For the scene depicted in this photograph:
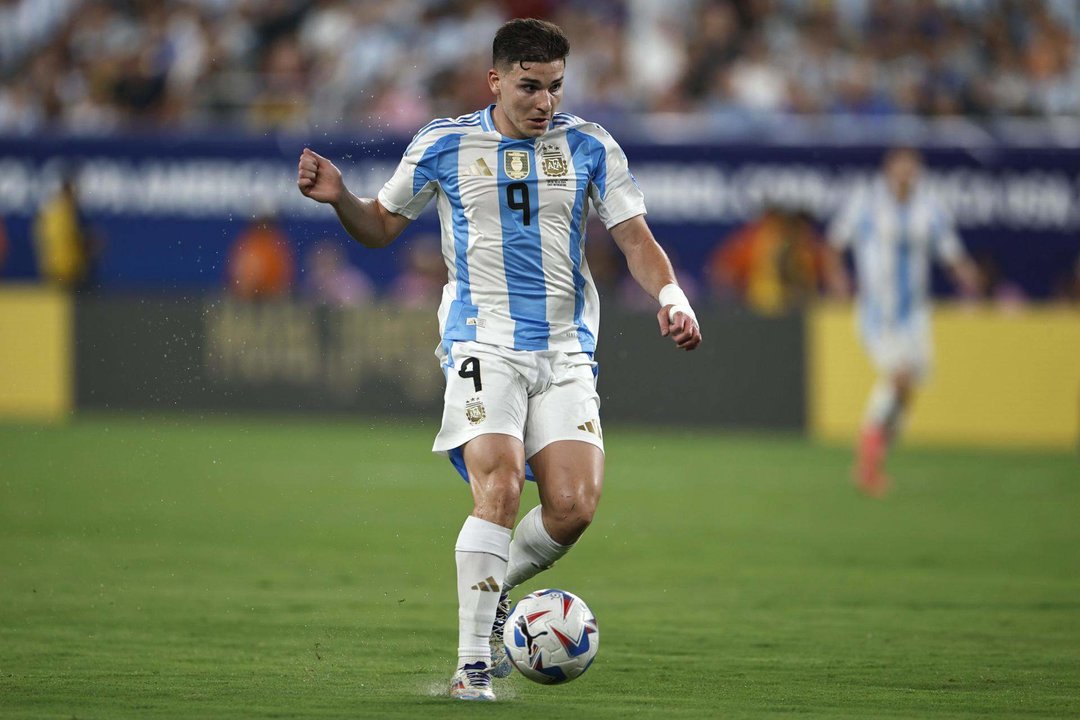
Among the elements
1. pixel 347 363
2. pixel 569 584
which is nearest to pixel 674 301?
pixel 569 584

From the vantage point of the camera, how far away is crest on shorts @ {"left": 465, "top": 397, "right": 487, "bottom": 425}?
6.46 meters

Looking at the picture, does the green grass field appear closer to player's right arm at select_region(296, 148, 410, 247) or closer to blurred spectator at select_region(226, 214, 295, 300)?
player's right arm at select_region(296, 148, 410, 247)

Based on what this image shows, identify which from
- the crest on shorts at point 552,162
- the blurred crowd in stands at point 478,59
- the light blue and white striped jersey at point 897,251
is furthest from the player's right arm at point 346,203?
the blurred crowd in stands at point 478,59

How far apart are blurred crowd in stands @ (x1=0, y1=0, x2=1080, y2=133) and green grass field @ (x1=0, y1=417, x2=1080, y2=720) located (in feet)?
14.6

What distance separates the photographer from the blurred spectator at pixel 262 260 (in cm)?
1962

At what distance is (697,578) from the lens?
9734 mm

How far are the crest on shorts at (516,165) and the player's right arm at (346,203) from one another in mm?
471

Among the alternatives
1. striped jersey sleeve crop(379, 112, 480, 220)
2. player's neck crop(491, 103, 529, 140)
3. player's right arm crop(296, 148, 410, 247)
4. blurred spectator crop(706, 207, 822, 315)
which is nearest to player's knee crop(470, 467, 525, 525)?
player's right arm crop(296, 148, 410, 247)

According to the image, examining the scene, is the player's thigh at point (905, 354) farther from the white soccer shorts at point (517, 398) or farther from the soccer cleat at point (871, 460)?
the white soccer shorts at point (517, 398)

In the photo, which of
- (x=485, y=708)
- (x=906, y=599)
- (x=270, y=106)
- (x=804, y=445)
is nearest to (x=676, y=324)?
(x=485, y=708)

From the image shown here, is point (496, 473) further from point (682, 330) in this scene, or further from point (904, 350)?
point (904, 350)

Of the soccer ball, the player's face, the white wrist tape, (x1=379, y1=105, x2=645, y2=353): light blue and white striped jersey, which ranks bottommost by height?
the soccer ball

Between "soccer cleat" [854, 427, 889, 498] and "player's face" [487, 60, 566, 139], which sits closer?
"player's face" [487, 60, 566, 139]

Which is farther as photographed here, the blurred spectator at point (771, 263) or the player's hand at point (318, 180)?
the blurred spectator at point (771, 263)
